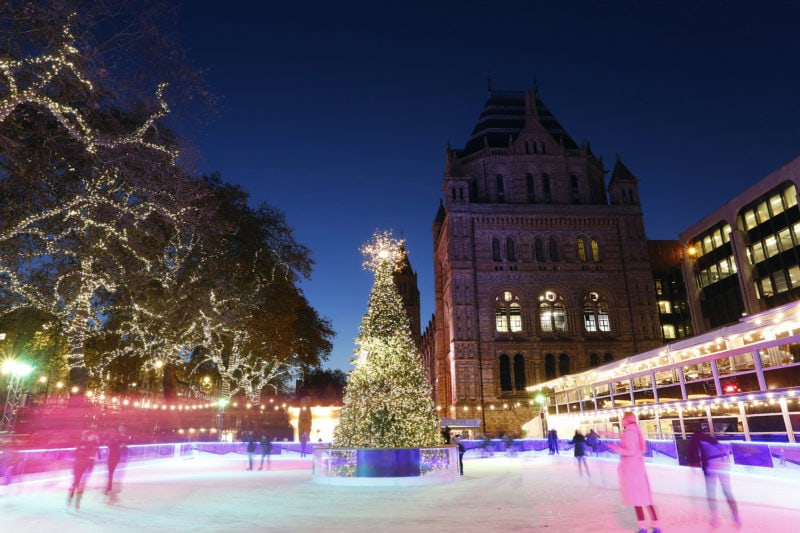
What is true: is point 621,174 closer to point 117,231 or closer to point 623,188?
point 623,188

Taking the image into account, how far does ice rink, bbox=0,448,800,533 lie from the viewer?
24.3 ft

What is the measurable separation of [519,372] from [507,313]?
16.2ft

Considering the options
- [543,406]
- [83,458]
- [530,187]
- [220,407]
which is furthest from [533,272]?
[83,458]

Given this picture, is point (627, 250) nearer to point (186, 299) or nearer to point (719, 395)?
point (719, 395)

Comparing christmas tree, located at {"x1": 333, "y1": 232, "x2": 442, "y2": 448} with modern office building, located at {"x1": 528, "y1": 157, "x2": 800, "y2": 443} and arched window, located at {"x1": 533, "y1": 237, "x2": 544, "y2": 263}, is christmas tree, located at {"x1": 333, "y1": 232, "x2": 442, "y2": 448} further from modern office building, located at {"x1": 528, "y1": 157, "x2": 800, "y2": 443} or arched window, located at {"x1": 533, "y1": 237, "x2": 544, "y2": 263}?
arched window, located at {"x1": 533, "y1": 237, "x2": 544, "y2": 263}

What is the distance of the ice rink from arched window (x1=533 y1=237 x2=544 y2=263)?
30968 millimetres

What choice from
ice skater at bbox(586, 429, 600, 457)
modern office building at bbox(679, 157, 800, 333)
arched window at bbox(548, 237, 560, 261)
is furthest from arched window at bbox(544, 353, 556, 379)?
ice skater at bbox(586, 429, 600, 457)

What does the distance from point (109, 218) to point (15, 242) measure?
8.22ft

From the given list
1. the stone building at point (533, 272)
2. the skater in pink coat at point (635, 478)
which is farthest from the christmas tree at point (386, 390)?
the stone building at point (533, 272)

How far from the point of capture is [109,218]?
15.3 metres

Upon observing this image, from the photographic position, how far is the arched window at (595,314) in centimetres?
4275

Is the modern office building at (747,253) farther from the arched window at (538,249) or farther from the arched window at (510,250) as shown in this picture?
the arched window at (510,250)

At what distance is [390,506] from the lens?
30.8ft

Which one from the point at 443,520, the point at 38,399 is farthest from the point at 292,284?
the point at 38,399
